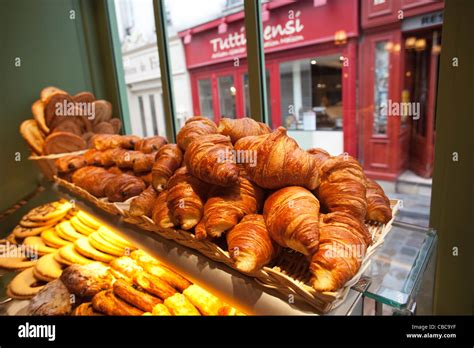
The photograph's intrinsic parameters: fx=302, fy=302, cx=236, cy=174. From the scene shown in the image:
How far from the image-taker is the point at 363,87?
9.48 feet

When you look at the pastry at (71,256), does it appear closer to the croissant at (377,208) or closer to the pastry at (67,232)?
the pastry at (67,232)

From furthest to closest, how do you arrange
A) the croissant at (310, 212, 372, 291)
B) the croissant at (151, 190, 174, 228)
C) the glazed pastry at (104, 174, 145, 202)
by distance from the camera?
the glazed pastry at (104, 174, 145, 202) < the croissant at (151, 190, 174, 228) < the croissant at (310, 212, 372, 291)

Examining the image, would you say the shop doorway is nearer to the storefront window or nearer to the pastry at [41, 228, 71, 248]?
the storefront window

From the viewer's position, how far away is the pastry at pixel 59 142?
253 centimetres

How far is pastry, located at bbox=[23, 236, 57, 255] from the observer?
2.02m

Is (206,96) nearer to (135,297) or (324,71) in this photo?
(324,71)

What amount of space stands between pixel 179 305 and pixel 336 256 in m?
0.73

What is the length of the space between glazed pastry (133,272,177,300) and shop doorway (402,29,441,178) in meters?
2.26

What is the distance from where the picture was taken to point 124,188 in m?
1.64

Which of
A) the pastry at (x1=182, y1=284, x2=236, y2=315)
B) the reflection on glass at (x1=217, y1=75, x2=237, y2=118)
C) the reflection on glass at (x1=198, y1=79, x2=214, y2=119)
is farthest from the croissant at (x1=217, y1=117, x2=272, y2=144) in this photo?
the reflection on glass at (x1=198, y1=79, x2=214, y2=119)

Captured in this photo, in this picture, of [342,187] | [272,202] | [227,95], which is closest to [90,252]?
[272,202]

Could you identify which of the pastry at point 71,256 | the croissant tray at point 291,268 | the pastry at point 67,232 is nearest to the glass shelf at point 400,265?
the croissant tray at point 291,268
